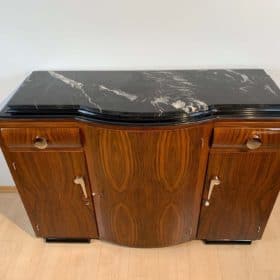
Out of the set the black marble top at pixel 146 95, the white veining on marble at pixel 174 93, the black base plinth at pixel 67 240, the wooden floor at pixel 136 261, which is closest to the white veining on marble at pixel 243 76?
the black marble top at pixel 146 95

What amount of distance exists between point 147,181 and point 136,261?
555 millimetres

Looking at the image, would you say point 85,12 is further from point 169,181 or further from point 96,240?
point 96,240

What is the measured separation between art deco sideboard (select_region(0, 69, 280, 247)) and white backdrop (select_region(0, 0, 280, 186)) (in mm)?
75

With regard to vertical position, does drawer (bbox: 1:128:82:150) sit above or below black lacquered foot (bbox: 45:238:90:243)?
above

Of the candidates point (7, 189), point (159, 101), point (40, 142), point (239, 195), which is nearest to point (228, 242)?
point (239, 195)

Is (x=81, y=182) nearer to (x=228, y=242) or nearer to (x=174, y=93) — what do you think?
(x=174, y=93)

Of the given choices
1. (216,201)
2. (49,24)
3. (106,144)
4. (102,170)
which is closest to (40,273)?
(102,170)

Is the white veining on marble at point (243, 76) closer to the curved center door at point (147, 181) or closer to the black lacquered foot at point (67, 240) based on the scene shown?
the curved center door at point (147, 181)

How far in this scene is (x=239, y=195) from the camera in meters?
1.10

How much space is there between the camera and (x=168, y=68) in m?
1.22

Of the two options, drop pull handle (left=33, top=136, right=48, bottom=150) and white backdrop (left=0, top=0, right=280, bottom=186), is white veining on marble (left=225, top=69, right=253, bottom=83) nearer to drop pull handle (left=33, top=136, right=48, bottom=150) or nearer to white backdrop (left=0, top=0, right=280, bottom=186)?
white backdrop (left=0, top=0, right=280, bottom=186)

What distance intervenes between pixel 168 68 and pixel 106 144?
0.54 m

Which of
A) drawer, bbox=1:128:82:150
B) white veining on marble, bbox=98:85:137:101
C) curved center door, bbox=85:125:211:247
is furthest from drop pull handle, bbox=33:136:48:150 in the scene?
white veining on marble, bbox=98:85:137:101

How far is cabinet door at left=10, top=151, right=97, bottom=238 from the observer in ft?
3.31
